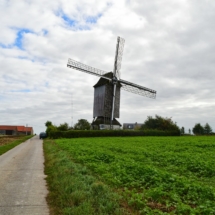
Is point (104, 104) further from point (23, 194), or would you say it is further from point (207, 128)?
point (207, 128)

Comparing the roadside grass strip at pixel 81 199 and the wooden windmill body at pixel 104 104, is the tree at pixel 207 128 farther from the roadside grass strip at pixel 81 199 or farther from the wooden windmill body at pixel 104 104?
the roadside grass strip at pixel 81 199

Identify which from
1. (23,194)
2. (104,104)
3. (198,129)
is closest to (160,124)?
(104,104)

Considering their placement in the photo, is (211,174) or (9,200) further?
(211,174)

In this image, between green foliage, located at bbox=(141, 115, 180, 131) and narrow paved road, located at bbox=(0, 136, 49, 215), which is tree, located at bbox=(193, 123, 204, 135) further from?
narrow paved road, located at bbox=(0, 136, 49, 215)

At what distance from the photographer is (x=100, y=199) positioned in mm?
6547

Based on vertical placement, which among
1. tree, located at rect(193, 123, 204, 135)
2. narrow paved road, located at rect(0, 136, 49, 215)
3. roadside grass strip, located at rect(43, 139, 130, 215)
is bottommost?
narrow paved road, located at rect(0, 136, 49, 215)

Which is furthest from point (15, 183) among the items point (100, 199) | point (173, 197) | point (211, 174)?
point (211, 174)

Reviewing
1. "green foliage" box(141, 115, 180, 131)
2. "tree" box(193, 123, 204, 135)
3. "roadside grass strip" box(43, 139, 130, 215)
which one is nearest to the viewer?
"roadside grass strip" box(43, 139, 130, 215)

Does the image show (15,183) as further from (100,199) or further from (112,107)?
(112,107)

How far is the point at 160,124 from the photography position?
261 feet

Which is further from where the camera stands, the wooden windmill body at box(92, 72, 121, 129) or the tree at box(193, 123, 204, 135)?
the tree at box(193, 123, 204, 135)

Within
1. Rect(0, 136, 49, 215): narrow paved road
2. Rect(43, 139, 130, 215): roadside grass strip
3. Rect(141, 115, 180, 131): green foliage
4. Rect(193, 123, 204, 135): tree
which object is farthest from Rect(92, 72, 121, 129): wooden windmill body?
Rect(193, 123, 204, 135): tree

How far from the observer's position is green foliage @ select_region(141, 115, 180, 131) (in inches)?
3024

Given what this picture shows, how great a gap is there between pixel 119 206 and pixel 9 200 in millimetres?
3096
